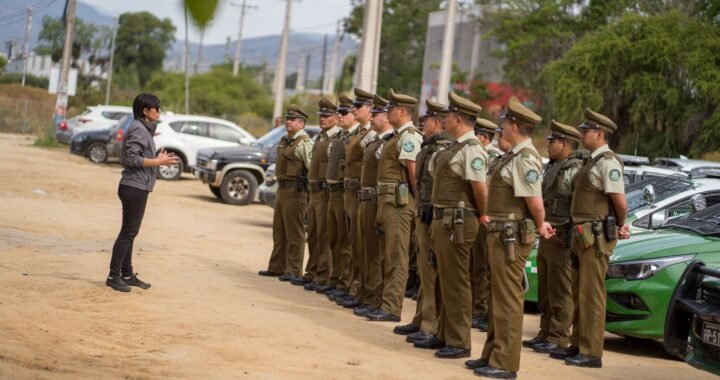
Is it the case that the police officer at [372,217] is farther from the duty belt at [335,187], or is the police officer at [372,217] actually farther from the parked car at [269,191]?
the parked car at [269,191]

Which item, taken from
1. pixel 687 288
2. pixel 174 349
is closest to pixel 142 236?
pixel 174 349

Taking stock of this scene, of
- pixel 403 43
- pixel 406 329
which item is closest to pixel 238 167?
pixel 406 329

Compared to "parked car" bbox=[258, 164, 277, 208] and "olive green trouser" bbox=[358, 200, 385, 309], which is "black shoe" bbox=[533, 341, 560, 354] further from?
"parked car" bbox=[258, 164, 277, 208]

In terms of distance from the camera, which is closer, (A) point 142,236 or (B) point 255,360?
(B) point 255,360

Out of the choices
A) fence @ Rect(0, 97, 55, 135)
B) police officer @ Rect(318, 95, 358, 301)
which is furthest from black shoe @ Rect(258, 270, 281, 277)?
fence @ Rect(0, 97, 55, 135)

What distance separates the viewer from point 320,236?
505 inches

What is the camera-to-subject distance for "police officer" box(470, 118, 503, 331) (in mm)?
10742

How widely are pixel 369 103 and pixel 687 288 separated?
4.97m

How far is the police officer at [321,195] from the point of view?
1279cm

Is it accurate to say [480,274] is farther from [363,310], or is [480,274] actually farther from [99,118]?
[99,118]

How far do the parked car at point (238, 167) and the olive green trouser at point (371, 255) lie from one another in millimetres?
11602

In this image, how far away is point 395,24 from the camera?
70625mm

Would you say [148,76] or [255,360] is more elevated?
[148,76]

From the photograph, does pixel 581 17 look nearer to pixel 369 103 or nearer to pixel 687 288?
pixel 369 103
